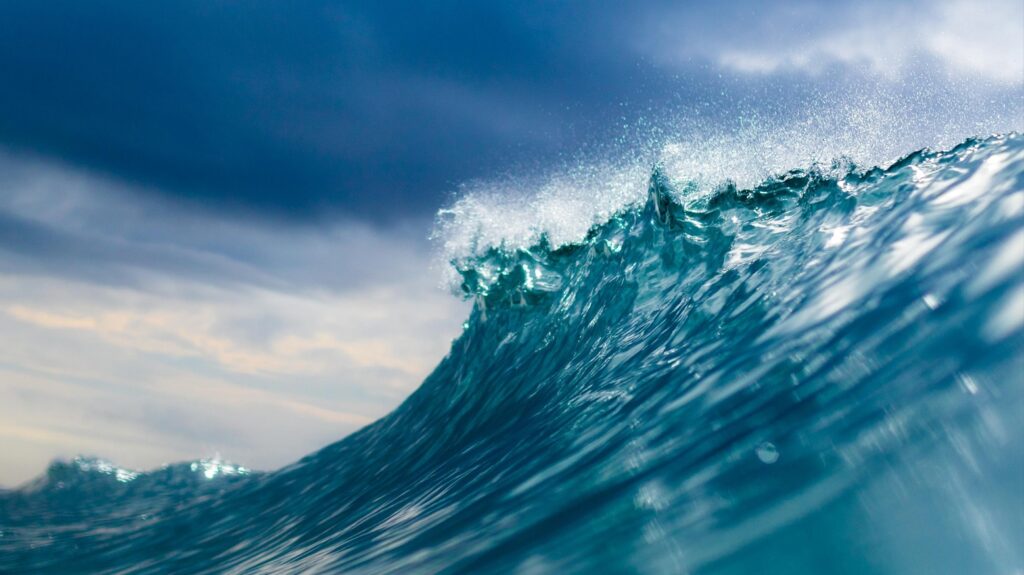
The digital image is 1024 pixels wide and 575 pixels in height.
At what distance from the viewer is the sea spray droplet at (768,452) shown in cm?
236

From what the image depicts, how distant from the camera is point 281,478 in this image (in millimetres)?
8492

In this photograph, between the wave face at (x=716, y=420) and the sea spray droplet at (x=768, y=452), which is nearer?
the wave face at (x=716, y=420)

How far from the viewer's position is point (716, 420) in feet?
9.75

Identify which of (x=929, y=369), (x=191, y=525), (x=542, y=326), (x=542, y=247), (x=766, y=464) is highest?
(x=542, y=247)

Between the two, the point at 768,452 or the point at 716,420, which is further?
the point at 716,420

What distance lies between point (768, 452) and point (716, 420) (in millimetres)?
559

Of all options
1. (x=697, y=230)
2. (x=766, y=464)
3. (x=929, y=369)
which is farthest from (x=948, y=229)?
(x=697, y=230)

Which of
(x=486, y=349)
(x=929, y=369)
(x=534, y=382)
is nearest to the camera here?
(x=929, y=369)

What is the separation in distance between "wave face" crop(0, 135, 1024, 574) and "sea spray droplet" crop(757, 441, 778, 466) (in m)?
0.02

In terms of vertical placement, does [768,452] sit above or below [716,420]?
below

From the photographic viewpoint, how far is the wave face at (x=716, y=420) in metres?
1.99

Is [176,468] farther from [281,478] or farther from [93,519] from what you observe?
[281,478]

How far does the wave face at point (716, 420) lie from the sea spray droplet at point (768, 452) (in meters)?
0.02

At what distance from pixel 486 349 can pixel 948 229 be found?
16.4 feet
